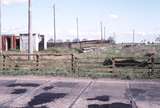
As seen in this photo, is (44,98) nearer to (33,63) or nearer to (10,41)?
(33,63)

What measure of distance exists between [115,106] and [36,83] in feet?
22.6

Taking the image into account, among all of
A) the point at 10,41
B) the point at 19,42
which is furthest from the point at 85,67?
the point at 19,42

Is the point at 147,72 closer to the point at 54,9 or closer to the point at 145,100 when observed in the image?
the point at 145,100

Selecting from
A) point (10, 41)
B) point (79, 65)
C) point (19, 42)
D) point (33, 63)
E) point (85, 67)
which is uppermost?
point (10, 41)

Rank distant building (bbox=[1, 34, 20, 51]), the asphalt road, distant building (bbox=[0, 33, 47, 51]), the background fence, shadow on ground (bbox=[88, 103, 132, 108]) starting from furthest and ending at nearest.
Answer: distant building (bbox=[1, 34, 20, 51]), distant building (bbox=[0, 33, 47, 51]), the background fence, the asphalt road, shadow on ground (bbox=[88, 103, 132, 108])

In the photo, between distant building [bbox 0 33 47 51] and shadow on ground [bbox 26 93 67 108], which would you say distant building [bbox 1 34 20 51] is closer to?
distant building [bbox 0 33 47 51]

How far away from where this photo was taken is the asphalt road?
1200cm

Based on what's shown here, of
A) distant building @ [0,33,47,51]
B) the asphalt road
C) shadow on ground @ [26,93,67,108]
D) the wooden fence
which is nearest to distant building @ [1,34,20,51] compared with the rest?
distant building @ [0,33,47,51]

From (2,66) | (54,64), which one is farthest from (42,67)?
(2,66)

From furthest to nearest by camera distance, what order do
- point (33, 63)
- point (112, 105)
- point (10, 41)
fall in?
point (10, 41) < point (33, 63) < point (112, 105)

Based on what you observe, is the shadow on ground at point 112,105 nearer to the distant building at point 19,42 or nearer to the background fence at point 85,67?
the background fence at point 85,67

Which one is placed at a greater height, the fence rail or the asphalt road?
the fence rail

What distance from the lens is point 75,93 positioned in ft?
47.4

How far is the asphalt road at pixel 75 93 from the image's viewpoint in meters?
12.0
